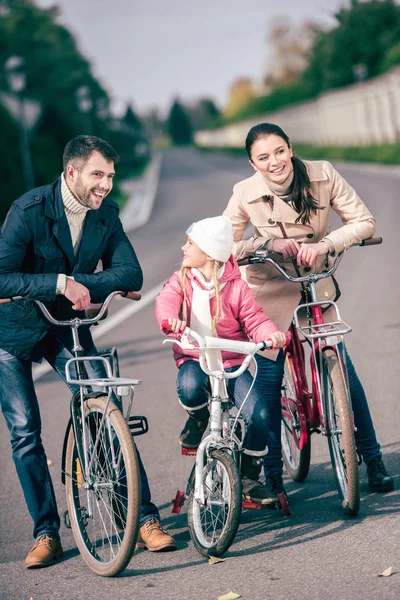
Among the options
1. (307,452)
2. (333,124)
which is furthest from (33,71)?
(307,452)

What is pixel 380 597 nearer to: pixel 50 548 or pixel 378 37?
pixel 50 548

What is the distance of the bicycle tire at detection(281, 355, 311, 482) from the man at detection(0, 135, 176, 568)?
95cm

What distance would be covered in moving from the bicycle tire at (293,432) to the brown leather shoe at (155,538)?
38.1 inches

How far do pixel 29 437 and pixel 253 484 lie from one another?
3.53 feet

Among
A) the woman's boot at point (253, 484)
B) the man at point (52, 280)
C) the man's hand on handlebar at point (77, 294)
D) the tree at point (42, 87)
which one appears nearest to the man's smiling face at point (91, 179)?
the man at point (52, 280)

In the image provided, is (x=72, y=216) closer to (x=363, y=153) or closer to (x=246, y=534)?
(x=246, y=534)

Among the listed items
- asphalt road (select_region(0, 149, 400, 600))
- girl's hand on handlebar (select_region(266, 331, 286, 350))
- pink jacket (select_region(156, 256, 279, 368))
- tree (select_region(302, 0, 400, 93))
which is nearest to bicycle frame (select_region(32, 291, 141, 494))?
pink jacket (select_region(156, 256, 279, 368))

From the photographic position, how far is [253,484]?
5.00 metres

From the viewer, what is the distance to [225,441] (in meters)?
4.70

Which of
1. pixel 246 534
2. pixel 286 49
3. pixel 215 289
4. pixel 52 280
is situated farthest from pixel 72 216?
pixel 286 49

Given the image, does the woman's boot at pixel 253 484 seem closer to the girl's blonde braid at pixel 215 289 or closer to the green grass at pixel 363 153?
the girl's blonde braid at pixel 215 289

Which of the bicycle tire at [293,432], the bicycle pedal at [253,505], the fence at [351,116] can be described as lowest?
the bicycle pedal at [253,505]

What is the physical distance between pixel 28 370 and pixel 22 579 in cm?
96

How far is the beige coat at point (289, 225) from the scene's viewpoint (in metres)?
5.33
